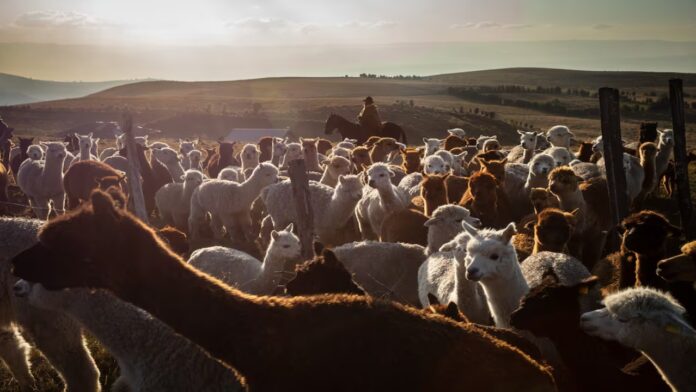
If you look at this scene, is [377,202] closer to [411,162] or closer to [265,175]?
[265,175]

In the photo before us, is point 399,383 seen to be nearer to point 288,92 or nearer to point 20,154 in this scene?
point 20,154

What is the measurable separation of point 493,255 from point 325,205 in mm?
5574

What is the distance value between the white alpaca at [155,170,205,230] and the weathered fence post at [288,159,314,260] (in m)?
6.61

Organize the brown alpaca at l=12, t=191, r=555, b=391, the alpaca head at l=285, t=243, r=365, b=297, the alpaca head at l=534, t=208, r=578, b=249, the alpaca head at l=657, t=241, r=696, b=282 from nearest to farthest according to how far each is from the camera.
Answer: the brown alpaca at l=12, t=191, r=555, b=391 < the alpaca head at l=657, t=241, r=696, b=282 < the alpaca head at l=285, t=243, r=365, b=297 < the alpaca head at l=534, t=208, r=578, b=249

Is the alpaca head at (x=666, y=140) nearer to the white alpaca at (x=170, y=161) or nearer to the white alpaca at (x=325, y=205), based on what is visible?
the white alpaca at (x=325, y=205)

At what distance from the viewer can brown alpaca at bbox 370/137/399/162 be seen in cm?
1719

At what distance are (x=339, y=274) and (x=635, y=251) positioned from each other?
10.6ft

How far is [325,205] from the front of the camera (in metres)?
11.2

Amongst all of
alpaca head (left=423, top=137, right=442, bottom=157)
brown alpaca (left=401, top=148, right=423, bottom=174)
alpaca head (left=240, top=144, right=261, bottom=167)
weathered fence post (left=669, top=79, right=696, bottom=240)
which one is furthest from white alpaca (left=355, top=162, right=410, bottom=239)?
alpaca head (left=240, top=144, right=261, bottom=167)

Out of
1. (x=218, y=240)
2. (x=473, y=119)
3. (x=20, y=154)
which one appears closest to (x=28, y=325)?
(x=218, y=240)

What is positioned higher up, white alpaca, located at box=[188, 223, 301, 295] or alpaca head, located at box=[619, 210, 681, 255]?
alpaca head, located at box=[619, 210, 681, 255]

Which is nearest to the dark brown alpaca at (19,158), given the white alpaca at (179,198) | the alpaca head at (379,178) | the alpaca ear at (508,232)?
the white alpaca at (179,198)

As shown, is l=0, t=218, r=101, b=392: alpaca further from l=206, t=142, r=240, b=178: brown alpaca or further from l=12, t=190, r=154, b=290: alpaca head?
l=206, t=142, r=240, b=178: brown alpaca

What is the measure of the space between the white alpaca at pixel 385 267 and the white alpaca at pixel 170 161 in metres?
10.1
